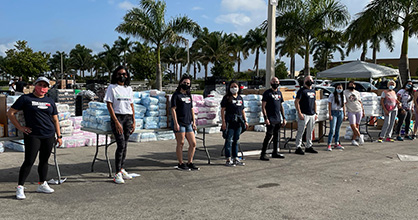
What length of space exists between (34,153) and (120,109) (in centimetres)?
149

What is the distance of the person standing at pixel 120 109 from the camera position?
20.5 feet

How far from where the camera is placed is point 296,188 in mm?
6129

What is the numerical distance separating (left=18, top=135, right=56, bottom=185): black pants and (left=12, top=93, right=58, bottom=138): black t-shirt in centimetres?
9

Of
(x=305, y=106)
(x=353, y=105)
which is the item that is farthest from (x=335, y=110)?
(x=305, y=106)

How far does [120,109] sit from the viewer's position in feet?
20.7

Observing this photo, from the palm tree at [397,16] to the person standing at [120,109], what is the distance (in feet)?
60.5

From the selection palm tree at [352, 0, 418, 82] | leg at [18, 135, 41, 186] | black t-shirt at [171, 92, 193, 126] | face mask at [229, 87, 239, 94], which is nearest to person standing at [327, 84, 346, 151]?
face mask at [229, 87, 239, 94]

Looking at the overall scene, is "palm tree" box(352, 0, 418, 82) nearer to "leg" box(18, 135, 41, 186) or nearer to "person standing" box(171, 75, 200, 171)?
"person standing" box(171, 75, 200, 171)

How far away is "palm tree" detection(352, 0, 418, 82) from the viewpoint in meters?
20.2

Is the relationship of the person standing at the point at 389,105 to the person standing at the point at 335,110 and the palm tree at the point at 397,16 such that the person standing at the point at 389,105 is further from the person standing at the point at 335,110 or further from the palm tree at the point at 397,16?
the palm tree at the point at 397,16

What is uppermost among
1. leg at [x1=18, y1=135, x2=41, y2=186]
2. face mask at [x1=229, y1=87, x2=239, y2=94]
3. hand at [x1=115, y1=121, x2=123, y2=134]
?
face mask at [x1=229, y1=87, x2=239, y2=94]

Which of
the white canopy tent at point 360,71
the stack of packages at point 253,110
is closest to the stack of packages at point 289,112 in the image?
the stack of packages at point 253,110

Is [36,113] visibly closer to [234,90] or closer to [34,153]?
[34,153]

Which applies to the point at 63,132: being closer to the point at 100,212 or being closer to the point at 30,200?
the point at 30,200
